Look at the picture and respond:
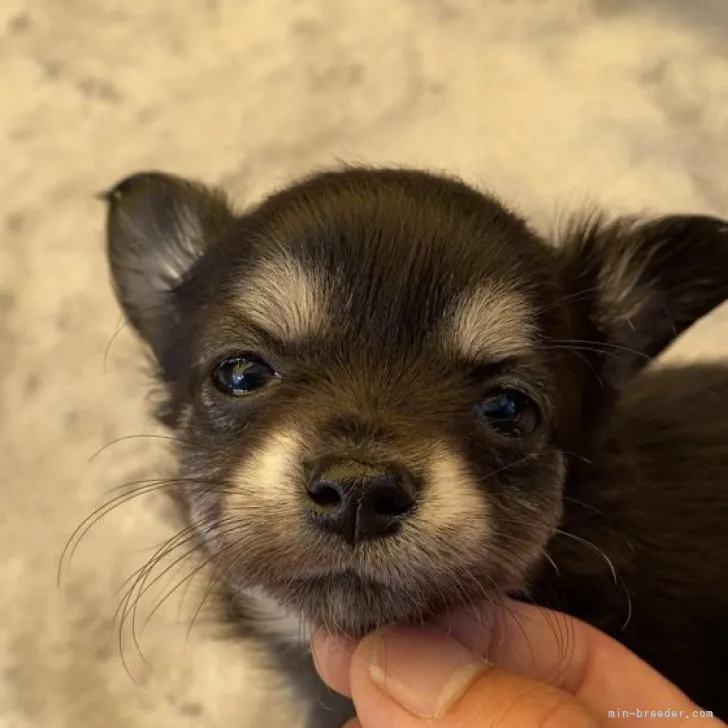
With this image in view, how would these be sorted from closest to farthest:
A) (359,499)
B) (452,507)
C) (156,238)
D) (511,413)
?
1. (359,499)
2. (452,507)
3. (511,413)
4. (156,238)

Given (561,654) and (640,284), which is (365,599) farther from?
(640,284)

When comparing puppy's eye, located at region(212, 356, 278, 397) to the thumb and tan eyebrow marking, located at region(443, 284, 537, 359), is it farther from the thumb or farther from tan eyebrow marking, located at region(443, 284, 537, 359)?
the thumb

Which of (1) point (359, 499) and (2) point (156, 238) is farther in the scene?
(2) point (156, 238)

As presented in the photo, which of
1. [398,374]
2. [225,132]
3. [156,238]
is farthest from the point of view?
[225,132]

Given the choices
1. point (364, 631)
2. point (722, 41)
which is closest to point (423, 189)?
point (364, 631)

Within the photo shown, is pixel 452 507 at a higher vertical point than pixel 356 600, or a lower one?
higher

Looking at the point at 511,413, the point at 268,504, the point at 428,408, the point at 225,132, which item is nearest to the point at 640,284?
the point at 511,413

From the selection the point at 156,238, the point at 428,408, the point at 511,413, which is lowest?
the point at 511,413
